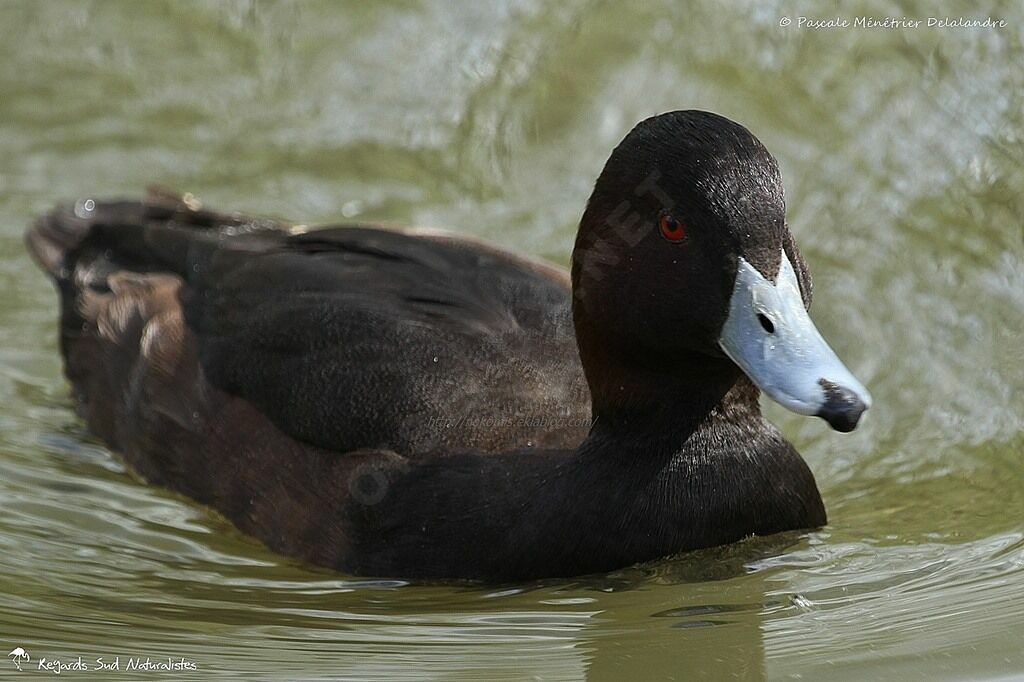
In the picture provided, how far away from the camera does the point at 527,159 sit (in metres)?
8.88

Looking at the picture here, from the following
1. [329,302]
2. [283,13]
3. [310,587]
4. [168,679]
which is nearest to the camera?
[168,679]

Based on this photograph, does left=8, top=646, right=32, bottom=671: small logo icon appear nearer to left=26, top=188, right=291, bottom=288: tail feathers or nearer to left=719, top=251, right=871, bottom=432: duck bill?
left=719, top=251, right=871, bottom=432: duck bill

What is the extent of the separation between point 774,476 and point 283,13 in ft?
19.4

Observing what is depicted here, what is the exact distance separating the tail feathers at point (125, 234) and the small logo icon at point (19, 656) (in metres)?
2.35

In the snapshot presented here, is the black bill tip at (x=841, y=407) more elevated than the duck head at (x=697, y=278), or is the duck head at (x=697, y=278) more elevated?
the duck head at (x=697, y=278)

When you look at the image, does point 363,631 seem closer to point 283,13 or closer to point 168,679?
point 168,679

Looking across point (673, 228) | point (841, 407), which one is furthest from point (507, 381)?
point (841, 407)

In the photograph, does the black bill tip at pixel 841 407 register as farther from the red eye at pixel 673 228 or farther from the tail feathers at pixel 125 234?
the tail feathers at pixel 125 234

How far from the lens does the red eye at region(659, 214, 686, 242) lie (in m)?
4.74

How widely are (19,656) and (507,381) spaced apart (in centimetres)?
179

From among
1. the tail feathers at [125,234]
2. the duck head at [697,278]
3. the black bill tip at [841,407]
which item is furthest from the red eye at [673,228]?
the tail feathers at [125,234]

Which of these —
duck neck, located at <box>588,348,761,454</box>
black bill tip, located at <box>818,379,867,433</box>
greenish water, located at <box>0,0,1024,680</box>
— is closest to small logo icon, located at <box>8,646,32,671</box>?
greenish water, located at <box>0,0,1024,680</box>

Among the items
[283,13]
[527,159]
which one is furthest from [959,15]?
[283,13]

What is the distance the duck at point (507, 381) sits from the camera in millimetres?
4688
